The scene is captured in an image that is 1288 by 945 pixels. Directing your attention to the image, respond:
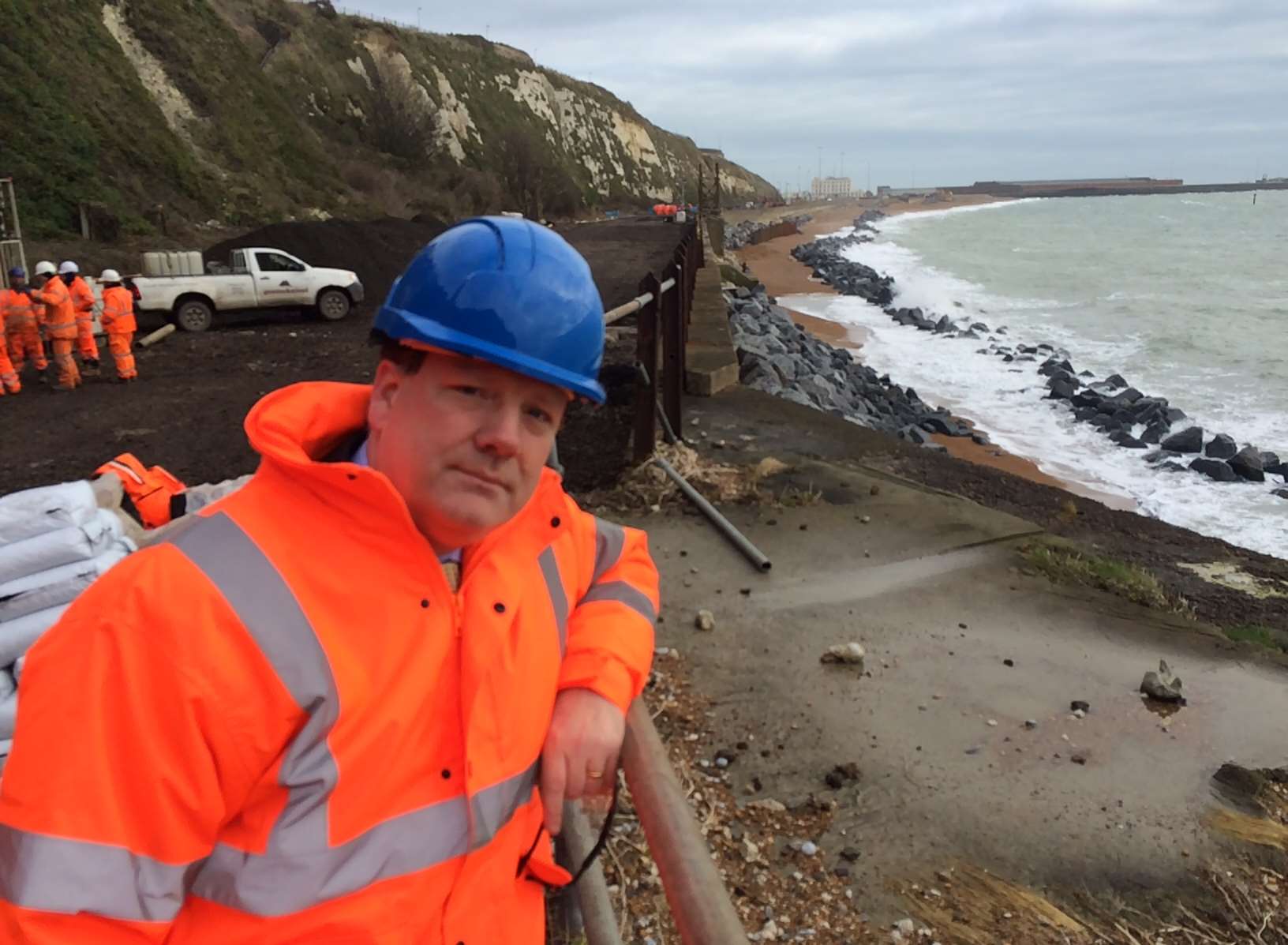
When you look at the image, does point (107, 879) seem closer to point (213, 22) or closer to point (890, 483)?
point (890, 483)

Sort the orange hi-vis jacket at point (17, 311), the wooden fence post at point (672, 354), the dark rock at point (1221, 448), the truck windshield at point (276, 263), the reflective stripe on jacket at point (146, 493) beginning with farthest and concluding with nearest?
the truck windshield at point (276, 263)
the dark rock at point (1221, 448)
the orange hi-vis jacket at point (17, 311)
the wooden fence post at point (672, 354)
the reflective stripe on jacket at point (146, 493)

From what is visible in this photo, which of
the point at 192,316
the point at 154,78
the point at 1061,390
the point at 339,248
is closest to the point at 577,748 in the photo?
the point at 192,316

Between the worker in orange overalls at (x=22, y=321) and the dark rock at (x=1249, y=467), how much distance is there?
54.6 feet

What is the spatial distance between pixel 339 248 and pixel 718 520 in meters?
17.6

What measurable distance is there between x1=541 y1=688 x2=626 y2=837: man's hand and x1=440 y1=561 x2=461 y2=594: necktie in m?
0.28

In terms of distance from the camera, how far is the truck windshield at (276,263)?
1662 cm

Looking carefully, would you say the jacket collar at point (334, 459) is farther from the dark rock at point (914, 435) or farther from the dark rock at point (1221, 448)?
the dark rock at point (1221, 448)

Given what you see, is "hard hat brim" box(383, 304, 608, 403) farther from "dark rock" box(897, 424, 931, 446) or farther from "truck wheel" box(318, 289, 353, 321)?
"truck wheel" box(318, 289, 353, 321)

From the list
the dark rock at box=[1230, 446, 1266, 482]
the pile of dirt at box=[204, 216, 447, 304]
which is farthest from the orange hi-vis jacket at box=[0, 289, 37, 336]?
the dark rock at box=[1230, 446, 1266, 482]

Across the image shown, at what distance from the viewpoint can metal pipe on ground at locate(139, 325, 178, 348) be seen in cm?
1470

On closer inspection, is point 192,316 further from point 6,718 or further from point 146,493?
point 6,718

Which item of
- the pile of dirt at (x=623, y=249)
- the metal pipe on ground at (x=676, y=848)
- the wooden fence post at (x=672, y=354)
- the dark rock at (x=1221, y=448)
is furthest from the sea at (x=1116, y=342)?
the metal pipe on ground at (x=676, y=848)

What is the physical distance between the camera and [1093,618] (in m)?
5.33

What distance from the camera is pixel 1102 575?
19.1 ft
